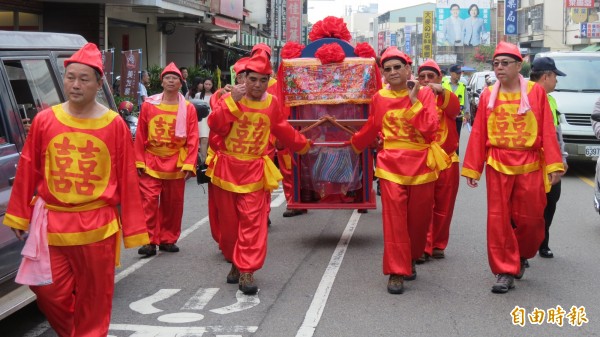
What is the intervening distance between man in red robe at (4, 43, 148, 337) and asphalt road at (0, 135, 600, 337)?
3.48 feet

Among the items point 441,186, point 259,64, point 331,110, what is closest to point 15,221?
point 259,64

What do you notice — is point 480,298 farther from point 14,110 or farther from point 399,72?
point 14,110

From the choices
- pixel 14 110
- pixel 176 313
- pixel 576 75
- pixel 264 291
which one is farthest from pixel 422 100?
pixel 576 75

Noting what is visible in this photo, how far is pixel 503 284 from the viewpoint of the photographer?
261 inches

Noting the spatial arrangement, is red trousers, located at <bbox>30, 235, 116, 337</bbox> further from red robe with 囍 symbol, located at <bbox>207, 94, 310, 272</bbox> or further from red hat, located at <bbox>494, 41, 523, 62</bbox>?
red hat, located at <bbox>494, 41, 523, 62</bbox>

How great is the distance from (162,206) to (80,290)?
3749 millimetres

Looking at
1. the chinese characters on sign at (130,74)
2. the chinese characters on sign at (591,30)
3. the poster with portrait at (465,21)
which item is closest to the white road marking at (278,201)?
the chinese characters on sign at (130,74)

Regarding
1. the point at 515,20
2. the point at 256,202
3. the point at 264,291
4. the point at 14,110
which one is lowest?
the point at 264,291

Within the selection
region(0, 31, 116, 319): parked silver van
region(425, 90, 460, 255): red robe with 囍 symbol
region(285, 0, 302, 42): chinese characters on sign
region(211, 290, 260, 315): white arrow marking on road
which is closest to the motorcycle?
region(0, 31, 116, 319): parked silver van

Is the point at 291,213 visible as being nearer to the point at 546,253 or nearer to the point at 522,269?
the point at 546,253

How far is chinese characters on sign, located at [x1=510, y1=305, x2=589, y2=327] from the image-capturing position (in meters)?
5.88

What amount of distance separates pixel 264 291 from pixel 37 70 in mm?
2435

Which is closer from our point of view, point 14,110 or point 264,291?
point 14,110

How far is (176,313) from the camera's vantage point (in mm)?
6074
